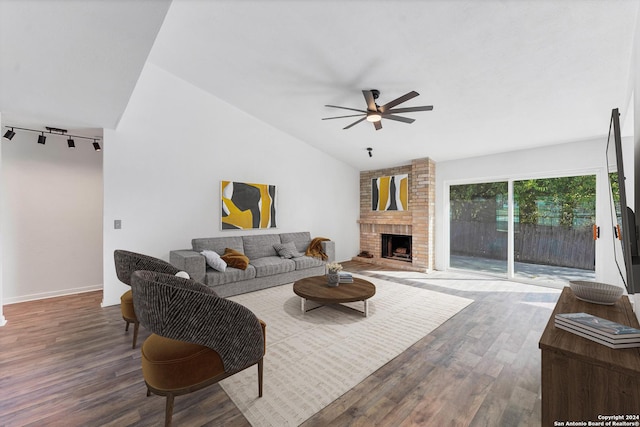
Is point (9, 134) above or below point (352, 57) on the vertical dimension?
below

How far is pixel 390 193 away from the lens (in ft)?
21.8

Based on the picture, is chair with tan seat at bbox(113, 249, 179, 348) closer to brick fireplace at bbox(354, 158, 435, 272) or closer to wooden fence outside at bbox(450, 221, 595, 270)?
brick fireplace at bbox(354, 158, 435, 272)

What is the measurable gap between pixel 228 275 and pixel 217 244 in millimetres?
784

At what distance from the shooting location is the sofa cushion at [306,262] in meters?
5.02

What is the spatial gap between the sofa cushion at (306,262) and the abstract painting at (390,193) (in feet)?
7.95

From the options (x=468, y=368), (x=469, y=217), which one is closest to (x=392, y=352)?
(x=468, y=368)

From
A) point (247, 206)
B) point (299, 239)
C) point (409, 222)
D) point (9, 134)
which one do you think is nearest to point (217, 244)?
point (247, 206)

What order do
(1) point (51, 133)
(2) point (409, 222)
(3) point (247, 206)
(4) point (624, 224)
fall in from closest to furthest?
(4) point (624, 224) → (1) point (51, 133) → (3) point (247, 206) → (2) point (409, 222)

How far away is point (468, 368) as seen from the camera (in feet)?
7.39

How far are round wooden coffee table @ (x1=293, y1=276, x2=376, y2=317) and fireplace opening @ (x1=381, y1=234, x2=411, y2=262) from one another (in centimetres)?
308

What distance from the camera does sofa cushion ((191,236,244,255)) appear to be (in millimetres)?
4461

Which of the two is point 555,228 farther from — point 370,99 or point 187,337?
point 187,337

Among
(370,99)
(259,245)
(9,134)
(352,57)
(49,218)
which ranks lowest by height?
(259,245)

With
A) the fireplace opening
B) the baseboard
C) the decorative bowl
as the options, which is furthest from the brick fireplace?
the baseboard
